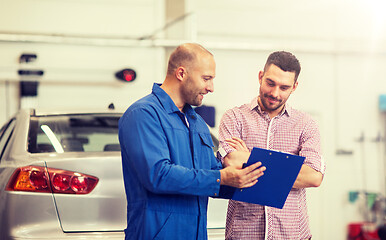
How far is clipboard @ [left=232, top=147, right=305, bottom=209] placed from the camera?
7.07ft

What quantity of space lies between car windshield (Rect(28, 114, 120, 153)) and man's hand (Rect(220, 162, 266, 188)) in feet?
4.19

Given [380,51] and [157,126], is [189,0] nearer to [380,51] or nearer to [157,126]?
[380,51]

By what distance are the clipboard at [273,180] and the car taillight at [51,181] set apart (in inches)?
37.9

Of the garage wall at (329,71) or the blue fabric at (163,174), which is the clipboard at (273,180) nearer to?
the blue fabric at (163,174)

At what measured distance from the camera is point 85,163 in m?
2.89

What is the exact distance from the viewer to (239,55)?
7.54m

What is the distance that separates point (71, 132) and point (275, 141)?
157 centimetres

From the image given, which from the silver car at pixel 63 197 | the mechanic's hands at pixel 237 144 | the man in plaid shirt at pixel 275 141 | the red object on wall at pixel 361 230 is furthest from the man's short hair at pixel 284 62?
the red object on wall at pixel 361 230

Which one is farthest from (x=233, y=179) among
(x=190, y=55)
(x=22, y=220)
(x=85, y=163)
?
(x=22, y=220)

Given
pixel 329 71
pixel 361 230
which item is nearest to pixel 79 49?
pixel 329 71

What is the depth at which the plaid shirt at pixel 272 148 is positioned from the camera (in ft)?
7.70

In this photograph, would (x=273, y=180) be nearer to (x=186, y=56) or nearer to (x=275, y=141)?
(x=275, y=141)

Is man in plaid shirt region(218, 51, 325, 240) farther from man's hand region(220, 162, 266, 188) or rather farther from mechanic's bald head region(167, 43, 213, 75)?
mechanic's bald head region(167, 43, 213, 75)

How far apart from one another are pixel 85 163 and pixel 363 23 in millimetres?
6090
